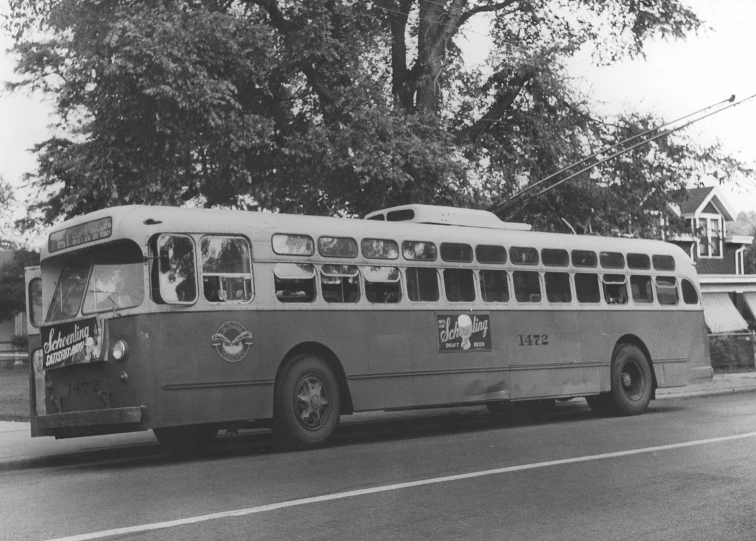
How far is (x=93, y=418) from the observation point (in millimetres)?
11844

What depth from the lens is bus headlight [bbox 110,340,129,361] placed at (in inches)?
463

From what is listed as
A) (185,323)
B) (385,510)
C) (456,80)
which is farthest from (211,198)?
(385,510)

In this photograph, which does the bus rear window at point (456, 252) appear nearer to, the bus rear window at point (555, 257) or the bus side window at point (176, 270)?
the bus rear window at point (555, 257)

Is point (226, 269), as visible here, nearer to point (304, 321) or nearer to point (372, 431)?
point (304, 321)

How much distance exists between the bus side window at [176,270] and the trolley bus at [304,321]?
0.06 ft

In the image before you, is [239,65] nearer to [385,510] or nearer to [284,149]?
[284,149]

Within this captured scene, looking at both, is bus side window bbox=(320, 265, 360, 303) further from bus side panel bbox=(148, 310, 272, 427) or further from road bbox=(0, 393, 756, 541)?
road bbox=(0, 393, 756, 541)

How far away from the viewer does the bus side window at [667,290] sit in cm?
1881

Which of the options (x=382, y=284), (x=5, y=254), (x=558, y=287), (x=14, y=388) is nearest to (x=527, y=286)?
(x=558, y=287)

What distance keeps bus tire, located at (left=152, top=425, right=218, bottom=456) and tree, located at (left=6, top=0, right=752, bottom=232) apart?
7.35 m

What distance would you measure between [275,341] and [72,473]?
286cm

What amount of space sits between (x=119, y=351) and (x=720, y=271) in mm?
42023

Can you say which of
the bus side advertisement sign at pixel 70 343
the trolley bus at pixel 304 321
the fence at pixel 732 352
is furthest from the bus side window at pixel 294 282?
the fence at pixel 732 352

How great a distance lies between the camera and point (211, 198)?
2258 cm
